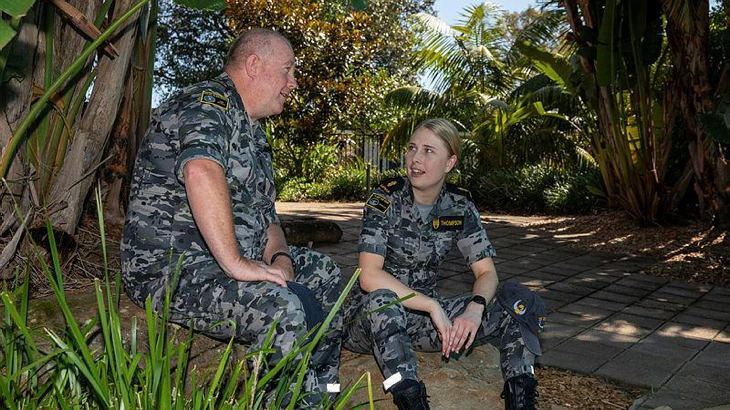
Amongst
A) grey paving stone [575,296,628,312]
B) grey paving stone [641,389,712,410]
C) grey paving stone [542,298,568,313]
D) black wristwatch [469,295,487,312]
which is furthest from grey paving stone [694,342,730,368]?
black wristwatch [469,295,487,312]

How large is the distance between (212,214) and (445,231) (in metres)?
1.28

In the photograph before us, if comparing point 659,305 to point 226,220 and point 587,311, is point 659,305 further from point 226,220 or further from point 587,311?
point 226,220

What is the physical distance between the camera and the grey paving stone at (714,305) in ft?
18.5

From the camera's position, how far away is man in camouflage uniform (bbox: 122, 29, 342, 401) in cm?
246

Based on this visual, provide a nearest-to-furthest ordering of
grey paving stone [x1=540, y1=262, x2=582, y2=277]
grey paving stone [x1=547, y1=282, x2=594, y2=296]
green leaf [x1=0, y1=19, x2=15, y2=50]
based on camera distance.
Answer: green leaf [x1=0, y1=19, x2=15, y2=50]
grey paving stone [x1=547, y1=282, x2=594, y2=296]
grey paving stone [x1=540, y1=262, x2=582, y2=277]

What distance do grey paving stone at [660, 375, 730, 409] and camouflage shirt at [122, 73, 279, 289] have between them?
2210mm

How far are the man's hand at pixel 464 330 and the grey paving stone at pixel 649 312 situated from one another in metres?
2.73

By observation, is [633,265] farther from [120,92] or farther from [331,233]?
[120,92]

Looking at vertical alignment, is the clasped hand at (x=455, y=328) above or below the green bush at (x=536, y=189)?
above

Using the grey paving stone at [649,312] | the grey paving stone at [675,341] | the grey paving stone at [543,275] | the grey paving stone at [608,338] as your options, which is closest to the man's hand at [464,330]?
the grey paving stone at [608,338]

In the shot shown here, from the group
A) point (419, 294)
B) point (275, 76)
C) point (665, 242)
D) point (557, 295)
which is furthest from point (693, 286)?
point (275, 76)

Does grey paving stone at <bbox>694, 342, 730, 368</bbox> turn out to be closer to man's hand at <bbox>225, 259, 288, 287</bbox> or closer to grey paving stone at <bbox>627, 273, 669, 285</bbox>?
grey paving stone at <bbox>627, 273, 669, 285</bbox>

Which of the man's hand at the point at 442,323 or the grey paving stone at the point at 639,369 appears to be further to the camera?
the grey paving stone at the point at 639,369

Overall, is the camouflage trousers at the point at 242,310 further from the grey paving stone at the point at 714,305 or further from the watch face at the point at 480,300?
the grey paving stone at the point at 714,305
